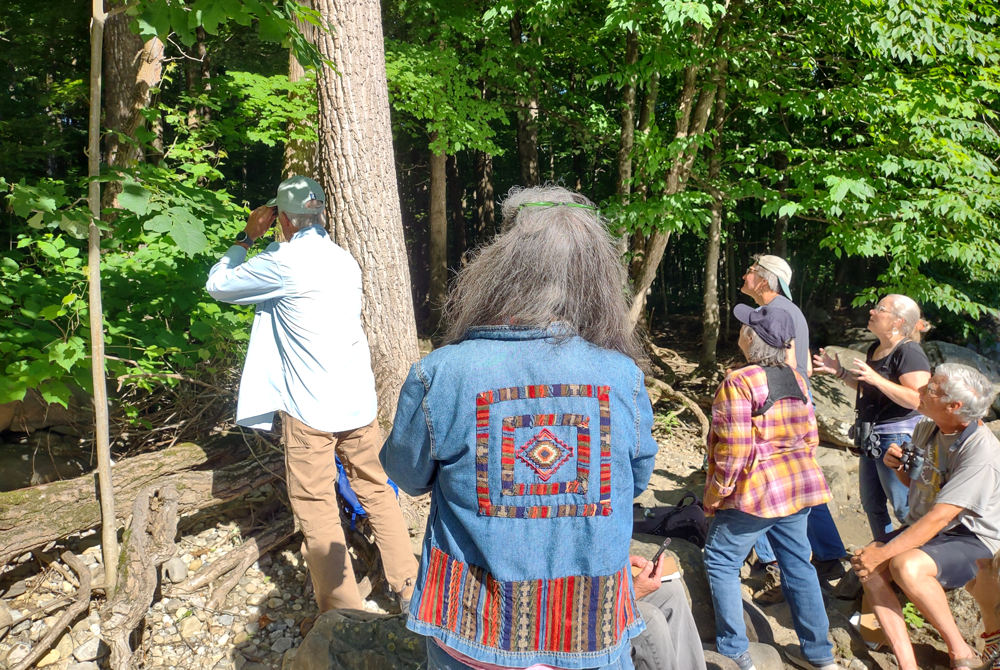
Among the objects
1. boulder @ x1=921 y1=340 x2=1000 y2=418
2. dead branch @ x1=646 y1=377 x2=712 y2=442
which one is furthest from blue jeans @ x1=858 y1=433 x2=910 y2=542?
boulder @ x1=921 y1=340 x2=1000 y2=418

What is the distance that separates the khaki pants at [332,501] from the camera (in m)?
3.09

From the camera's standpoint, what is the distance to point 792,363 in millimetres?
3711

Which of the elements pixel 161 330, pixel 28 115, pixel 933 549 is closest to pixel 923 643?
pixel 933 549

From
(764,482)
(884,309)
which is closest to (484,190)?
(884,309)

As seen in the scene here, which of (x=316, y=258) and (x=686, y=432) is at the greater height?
(x=316, y=258)

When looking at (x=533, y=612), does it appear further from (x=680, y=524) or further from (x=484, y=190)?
(x=484, y=190)

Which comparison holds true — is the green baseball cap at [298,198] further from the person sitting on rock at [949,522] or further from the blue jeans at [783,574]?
the person sitting on rock at [949,522]

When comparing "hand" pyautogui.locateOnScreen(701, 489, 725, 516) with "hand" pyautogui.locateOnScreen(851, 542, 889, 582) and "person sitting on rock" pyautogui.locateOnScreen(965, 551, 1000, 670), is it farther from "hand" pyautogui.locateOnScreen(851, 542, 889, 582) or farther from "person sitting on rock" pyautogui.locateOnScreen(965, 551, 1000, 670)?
"person sitting on rock" pyautogui.locateOnScreen(965, 551, 1000, 670)

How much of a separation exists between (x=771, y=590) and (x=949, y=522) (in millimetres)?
1301

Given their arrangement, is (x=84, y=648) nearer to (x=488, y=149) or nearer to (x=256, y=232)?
(x=256, y=232)

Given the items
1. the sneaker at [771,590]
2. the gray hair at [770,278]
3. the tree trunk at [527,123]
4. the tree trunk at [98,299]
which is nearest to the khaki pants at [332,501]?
the tree trunk at [98,299]

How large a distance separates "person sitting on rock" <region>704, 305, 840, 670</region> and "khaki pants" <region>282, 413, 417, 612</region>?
1.59 meters

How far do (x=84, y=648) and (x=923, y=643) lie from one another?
424 cm

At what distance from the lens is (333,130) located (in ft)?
13.8
